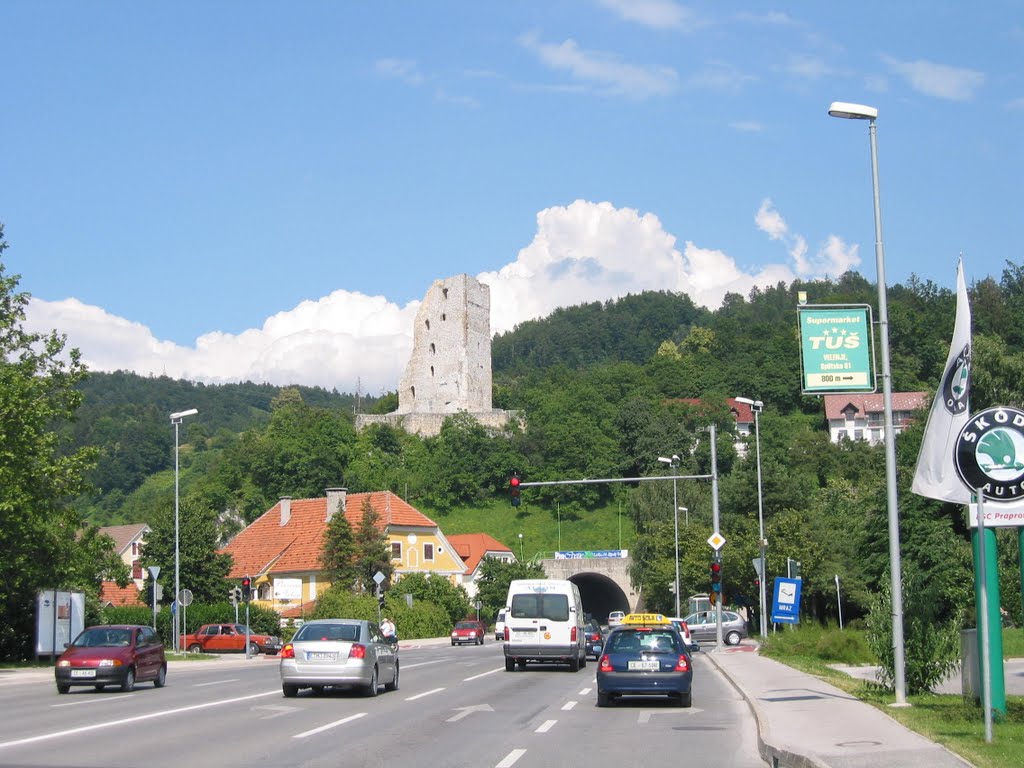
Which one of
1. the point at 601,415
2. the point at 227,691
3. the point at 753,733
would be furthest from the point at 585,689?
the point at 601,415

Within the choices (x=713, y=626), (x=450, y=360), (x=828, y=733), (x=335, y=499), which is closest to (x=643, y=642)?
(x=828, y=733)

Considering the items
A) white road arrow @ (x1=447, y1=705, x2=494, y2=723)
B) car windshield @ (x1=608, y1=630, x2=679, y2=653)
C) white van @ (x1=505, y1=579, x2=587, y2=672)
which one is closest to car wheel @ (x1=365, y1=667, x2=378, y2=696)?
white road arrow @ (x1=447, y1=705, x2=494, y2=723)

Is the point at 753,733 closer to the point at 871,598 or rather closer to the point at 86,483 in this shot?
the point at 871,598

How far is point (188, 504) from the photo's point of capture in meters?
68.5

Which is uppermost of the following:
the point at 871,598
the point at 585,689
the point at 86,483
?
the point at 86,483

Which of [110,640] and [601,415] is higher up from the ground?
[601,415]

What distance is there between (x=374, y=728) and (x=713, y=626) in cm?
4019

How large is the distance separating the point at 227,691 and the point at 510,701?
6.73 m

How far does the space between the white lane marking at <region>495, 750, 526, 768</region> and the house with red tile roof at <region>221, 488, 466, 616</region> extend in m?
58.9

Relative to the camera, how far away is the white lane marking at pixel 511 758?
12.9 meters

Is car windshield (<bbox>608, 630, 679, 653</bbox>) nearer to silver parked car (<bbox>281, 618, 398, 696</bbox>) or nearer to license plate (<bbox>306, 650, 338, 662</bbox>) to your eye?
silver parked car (<bbox>281, 618, 398, 696</bbox>)

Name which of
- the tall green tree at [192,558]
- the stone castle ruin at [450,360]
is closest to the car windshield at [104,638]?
the tall green tree at [192,558]

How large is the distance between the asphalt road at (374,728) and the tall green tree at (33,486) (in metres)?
13.5

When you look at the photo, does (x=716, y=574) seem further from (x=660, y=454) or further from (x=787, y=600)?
(x=660, y=454)
